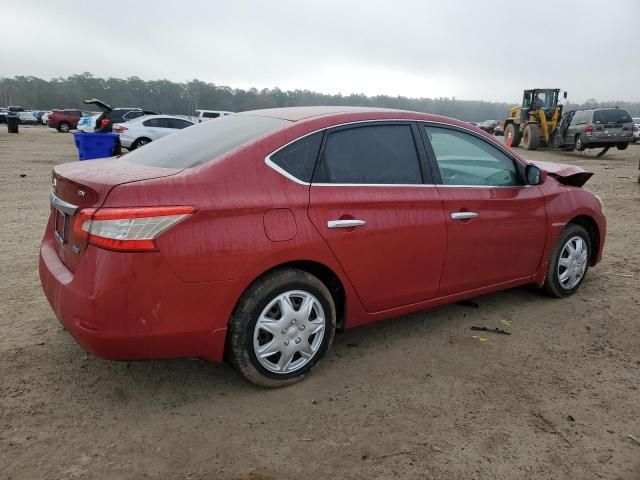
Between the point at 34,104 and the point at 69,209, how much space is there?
11093cm

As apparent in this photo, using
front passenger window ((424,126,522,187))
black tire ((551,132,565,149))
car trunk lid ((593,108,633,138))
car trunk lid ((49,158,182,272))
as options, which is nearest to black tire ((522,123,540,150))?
black tire ((551,132,565,149))

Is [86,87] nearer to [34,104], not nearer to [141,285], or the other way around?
[34,104]

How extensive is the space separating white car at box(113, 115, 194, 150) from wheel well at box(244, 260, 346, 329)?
1519 centimetres

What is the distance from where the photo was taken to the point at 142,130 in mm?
17719

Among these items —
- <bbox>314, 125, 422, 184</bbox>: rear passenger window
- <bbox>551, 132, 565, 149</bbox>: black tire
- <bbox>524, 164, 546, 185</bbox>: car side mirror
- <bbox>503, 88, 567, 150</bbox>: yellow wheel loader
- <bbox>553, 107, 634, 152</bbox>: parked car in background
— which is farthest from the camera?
<bbox>503, 88, 567, 150</bbox>: yellow wheel loader

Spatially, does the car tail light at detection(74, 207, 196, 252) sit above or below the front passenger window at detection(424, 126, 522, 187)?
below

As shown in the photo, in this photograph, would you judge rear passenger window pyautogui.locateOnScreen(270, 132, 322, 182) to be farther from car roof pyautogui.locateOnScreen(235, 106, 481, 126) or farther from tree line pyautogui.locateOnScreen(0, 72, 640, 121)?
tree line pyautogui.locateOnScreen(0, 72, 640, 121)

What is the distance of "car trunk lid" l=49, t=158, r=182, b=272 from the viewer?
264cm

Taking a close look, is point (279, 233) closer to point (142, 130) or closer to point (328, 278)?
point (328, 278)

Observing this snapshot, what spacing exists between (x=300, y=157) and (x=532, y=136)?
22.5 metres

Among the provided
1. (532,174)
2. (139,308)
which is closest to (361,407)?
(139,308)

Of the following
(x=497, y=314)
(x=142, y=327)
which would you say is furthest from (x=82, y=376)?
(x=497, y=314)

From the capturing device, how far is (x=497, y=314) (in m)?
4.29

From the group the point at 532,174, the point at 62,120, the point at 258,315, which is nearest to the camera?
the point at 258,315
